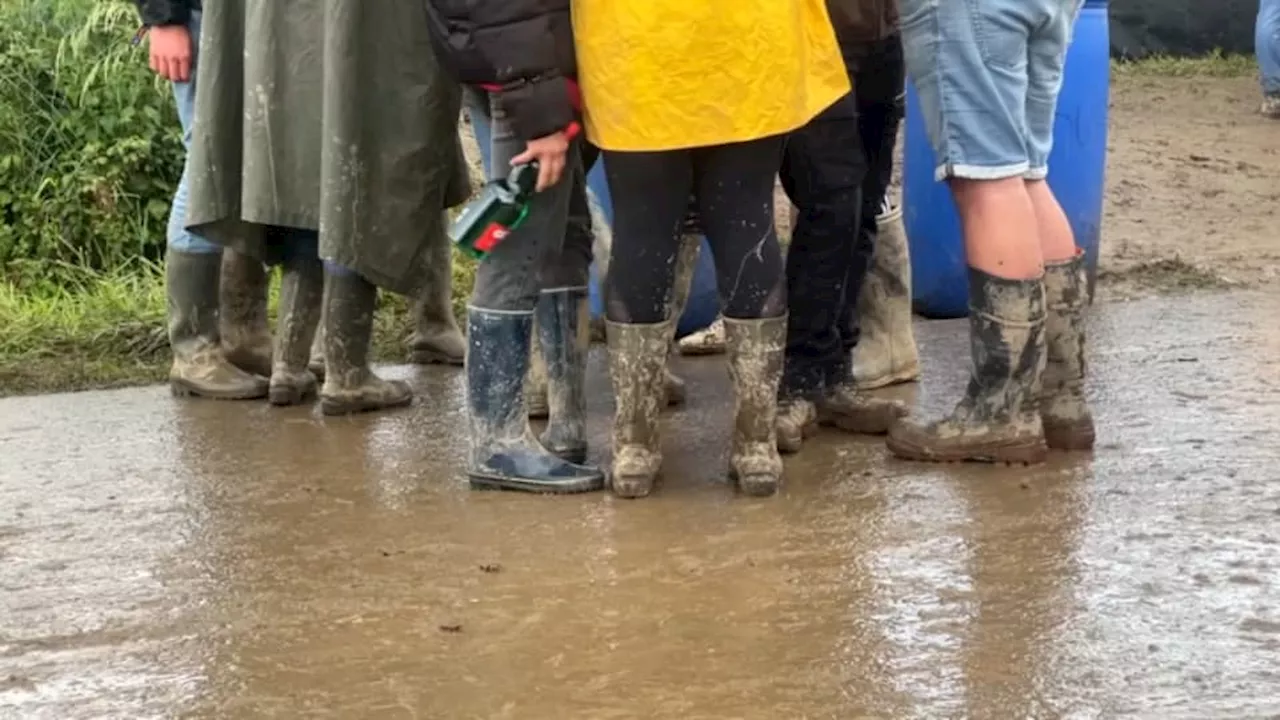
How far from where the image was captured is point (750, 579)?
126 inches

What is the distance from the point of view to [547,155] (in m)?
3.53

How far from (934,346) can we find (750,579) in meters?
2.09

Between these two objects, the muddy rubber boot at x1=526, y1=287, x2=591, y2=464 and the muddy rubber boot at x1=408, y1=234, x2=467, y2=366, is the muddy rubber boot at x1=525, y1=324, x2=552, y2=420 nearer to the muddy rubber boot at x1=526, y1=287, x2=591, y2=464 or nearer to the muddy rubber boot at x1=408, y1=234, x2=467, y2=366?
the muddy rubber boot at x1=526, y1=287, x2=591, y2=464

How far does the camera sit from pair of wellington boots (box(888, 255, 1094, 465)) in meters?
3.86

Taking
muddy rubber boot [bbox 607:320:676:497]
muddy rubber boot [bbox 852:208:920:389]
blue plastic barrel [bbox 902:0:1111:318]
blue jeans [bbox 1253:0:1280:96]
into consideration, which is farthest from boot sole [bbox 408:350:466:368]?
blue jeans [bbox 1253:0:1280:96]

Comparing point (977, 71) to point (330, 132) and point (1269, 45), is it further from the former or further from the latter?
point (1269, 45)

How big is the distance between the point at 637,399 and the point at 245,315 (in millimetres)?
1566

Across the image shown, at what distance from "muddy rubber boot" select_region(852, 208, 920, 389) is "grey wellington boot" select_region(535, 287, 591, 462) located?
3.17 feet

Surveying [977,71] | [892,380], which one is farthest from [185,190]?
[977,71]

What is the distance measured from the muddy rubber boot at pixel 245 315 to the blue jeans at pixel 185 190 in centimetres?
8

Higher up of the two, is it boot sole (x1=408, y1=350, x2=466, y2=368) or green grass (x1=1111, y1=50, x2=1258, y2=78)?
green grass (x1=1111, y1=50, x2=1258, y2=78)

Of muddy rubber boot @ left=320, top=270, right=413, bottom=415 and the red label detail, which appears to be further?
muddy rubber boot @ left=320, top=270, right=413, bottom=415

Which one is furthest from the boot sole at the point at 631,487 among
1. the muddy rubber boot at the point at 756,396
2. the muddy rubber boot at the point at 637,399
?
the muddy rubber boot at the point at 756,396

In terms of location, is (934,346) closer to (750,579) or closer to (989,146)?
(989,146)
